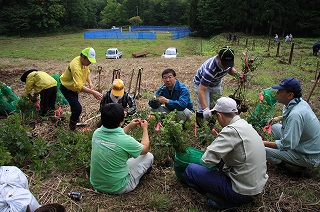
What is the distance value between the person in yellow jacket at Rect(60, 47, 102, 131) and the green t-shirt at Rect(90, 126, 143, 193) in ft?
6.78

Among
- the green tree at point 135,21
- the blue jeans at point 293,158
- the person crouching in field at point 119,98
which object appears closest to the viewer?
the blue jeans at point 293,158

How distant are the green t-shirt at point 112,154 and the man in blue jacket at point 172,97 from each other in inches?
68.2

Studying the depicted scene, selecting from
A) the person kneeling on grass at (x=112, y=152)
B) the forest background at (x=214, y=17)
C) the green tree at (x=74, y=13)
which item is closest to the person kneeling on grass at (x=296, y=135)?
the person kneeling on grass at (x=112, y=152)

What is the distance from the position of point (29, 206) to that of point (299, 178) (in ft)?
11.1

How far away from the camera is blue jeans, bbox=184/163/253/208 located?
2.60m

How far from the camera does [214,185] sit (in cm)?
267

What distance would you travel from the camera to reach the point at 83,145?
3.63m

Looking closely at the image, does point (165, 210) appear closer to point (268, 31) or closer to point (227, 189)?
point (227, 189)

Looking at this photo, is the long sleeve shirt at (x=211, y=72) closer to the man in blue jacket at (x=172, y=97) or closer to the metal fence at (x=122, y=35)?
the man in blue jacket at (x=172, y=97)

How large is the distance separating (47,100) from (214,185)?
13.7 ft

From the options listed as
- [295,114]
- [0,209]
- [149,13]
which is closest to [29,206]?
[0,209]

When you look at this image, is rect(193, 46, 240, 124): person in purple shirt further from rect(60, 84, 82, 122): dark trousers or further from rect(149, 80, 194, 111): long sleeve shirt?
rect(60, 84, 82, 122): dark trousers

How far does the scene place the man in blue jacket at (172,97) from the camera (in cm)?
439

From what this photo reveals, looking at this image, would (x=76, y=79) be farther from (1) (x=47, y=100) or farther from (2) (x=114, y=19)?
(2) (x=114, y=19)
